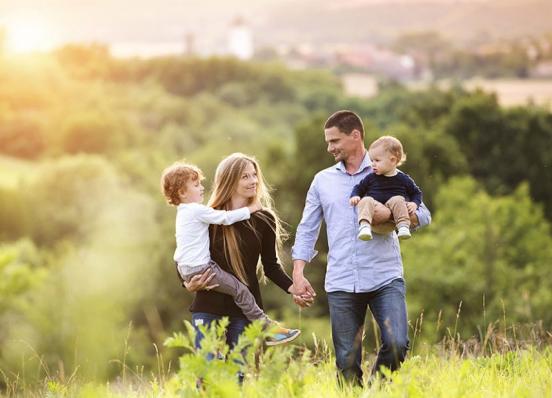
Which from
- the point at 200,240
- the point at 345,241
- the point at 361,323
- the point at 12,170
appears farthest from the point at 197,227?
the point at 12,170

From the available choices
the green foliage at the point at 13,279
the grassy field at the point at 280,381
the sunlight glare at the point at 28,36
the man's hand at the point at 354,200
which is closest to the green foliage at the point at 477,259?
the green foliage at the point at 13,279

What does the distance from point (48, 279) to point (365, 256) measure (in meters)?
34.3

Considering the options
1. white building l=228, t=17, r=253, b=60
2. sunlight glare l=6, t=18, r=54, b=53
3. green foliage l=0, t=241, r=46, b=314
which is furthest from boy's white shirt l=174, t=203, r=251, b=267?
white building l=228, t=17, r=253, b=60

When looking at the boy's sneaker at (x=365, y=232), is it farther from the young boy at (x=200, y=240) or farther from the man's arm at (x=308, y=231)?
the young boy at (x=200, y=240)

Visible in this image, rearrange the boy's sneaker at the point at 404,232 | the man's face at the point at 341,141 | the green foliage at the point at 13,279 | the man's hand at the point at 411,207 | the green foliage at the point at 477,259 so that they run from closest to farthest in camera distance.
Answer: the boy's sneaker at the point at 404,232 → the man's hand at the point at 411,207 → the man's face at the point at 341,141 → the green foliage at the point at 477,259 → the green foliage at the point at 13,279

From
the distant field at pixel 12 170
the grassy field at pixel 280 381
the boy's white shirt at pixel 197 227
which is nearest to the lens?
the grassy field at pixel 280 381

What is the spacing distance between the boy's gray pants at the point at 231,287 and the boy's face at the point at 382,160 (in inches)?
42.0

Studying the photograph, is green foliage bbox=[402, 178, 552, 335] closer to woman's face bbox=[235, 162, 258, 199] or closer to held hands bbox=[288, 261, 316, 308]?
held hands bbox=[288, 261, 316, 308]

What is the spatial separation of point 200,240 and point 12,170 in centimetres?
6104

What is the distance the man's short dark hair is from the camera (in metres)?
5.88

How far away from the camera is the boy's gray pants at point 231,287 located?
5.52 m

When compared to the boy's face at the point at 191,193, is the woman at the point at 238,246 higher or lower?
lower

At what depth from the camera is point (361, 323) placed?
5.81 metres

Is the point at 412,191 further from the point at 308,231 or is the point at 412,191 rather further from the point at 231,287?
the point at 231,287
